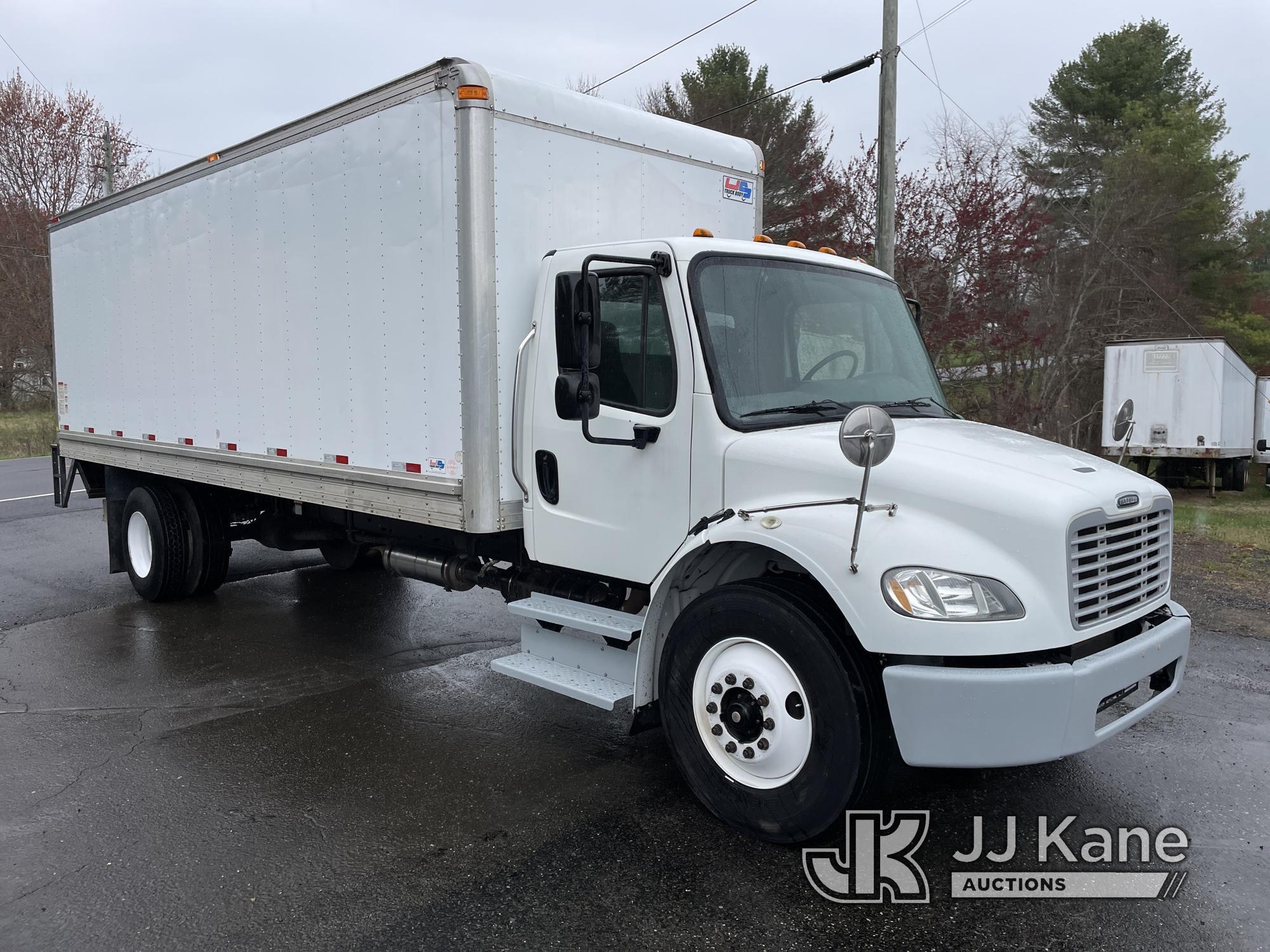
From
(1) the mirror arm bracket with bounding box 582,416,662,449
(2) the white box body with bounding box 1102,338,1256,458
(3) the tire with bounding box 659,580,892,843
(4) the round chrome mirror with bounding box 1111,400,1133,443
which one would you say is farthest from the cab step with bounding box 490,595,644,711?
(2) the white box body with bounding box 1102,338,1256,458

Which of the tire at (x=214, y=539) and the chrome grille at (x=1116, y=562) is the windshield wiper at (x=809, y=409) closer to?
the chrome grille at (x=1116, y=562)

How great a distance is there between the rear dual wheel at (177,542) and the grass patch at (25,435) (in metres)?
16.0

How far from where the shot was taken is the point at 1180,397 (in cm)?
1712

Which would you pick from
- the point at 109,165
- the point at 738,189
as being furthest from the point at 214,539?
the point at 109,165

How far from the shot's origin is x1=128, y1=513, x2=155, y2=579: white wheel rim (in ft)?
27.3

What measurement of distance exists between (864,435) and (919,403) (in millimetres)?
1499

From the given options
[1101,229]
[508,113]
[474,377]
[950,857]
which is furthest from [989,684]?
[1101,229]

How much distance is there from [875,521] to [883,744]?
84cm

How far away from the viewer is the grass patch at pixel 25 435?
25.4m

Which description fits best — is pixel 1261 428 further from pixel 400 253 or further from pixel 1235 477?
pixel 400 253

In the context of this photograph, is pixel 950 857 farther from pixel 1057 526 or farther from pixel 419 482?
pixel 419 482

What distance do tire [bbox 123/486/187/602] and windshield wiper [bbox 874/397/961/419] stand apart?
20.5ft

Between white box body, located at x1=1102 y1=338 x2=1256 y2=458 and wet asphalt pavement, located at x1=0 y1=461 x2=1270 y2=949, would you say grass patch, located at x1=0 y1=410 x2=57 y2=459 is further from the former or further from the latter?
white box body, located at x1=1102 y1=338 x2=1256 y2=458

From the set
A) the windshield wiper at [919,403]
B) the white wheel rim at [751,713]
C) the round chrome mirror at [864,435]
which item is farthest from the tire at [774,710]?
the windshield wiper at [919,403]
